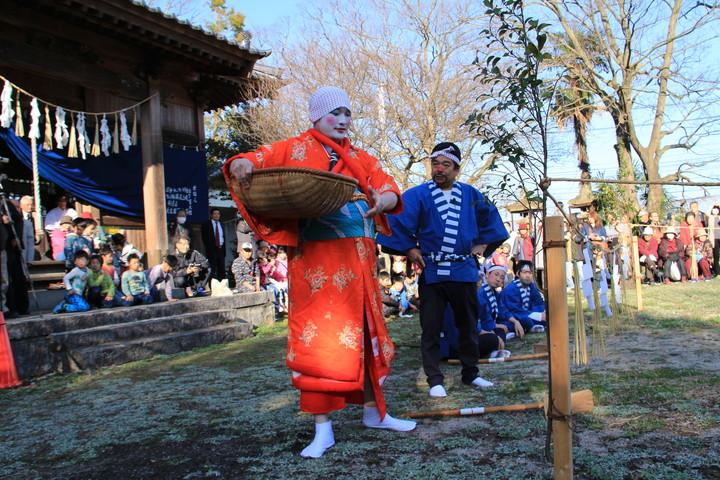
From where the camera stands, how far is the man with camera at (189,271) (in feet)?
30.4

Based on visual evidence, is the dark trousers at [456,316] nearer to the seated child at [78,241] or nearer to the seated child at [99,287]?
the seated child at [99,287]

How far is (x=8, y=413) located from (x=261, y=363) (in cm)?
209

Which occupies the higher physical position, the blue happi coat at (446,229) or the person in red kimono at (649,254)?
the blue happi coat at (446,229)

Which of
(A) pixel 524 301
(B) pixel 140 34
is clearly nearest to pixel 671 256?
(A) pixel 524 301

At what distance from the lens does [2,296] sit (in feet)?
19.3

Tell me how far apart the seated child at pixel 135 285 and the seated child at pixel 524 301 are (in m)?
4.71

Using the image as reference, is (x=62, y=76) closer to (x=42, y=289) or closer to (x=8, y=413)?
(x=42, y=289)

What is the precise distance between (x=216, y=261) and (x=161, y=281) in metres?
2.68

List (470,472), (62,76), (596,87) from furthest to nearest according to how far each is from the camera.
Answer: (596,87) < (62,76) < (470,472)

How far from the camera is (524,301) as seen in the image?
652cm

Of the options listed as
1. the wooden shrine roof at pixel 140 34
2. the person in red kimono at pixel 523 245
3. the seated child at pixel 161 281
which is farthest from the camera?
the person in red kimono at pixel 523 245

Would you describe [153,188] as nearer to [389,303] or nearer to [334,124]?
[389,303]

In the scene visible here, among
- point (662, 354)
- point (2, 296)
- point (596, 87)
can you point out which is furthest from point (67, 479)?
point (596, 87)

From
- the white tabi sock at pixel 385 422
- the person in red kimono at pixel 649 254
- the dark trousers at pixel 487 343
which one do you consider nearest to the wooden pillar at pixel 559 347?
the white tabi sock at pixel 385 422
